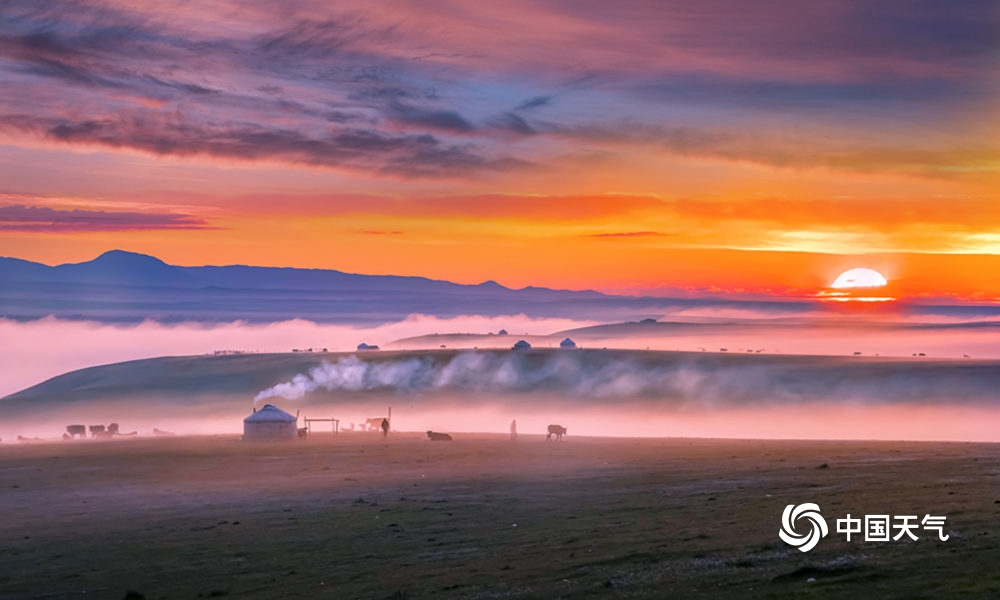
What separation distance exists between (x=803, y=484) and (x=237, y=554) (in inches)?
968

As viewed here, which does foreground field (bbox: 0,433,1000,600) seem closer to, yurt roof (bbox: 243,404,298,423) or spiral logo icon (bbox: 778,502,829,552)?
spiral logo icon (bbox: 778,502,829,552)

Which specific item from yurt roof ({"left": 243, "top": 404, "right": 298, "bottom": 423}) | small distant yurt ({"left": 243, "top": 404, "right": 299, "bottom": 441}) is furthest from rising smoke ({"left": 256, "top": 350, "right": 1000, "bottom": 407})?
small distant yurt ({"left": 243, "top": 404, "right": 299, "bottom": 441})

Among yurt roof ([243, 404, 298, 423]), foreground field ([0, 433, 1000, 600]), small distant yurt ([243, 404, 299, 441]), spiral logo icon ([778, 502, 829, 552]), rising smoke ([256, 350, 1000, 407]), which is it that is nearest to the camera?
foreground field ([0, 433, 1000, 600])

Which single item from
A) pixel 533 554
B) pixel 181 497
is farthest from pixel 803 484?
pixel 181 497

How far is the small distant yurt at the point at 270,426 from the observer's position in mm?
121375

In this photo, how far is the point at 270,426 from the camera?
122 meters

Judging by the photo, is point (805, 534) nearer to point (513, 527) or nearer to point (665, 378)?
point (513, 527)

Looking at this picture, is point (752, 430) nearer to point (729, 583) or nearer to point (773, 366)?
point (773, 366)

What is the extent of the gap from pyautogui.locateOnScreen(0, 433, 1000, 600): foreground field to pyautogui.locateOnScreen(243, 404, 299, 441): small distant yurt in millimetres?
34292

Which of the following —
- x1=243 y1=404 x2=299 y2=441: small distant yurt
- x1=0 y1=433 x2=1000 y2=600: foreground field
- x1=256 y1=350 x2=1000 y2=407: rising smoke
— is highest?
x1=256 y1=350 x2=1000 y2=407: rising smoke

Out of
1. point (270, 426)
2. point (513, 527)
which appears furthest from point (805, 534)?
point (270, 426)

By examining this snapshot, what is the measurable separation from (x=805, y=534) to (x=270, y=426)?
311ft

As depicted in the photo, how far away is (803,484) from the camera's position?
49.9 meters

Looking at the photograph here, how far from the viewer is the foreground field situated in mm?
29344
